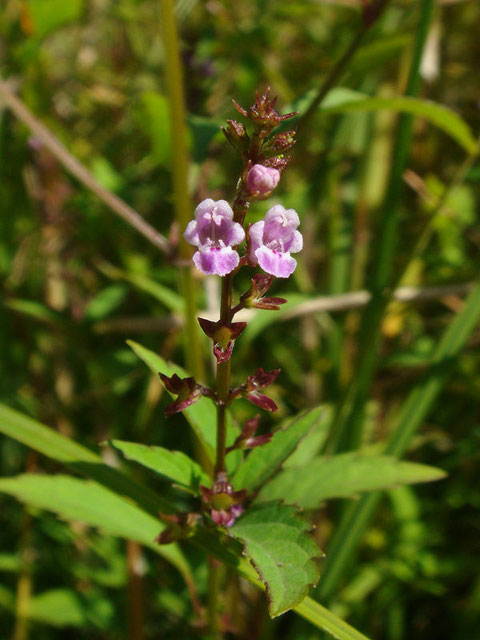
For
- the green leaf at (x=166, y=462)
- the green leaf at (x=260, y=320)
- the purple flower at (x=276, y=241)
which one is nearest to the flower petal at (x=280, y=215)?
the purple flower at (x=276, y=241)

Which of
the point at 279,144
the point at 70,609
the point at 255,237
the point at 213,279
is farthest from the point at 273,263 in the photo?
the point at 70,609

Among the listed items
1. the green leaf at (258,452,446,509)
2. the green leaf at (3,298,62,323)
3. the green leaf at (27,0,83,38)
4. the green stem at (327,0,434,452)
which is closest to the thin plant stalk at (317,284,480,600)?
the green stem at (327,0,434,452)

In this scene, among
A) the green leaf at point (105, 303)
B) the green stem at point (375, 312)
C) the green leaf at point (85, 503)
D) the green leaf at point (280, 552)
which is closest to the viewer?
the green leaf at point (280, 552)

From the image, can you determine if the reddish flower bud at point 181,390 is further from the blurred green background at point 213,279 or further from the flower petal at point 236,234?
the blurred green background at point 213,279

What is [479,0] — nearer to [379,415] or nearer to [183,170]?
[379,415]

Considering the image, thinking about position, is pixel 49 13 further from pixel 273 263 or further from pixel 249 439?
pixel 249 439

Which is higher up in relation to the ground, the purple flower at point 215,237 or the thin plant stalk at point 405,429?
the purple flower at point 215,237
